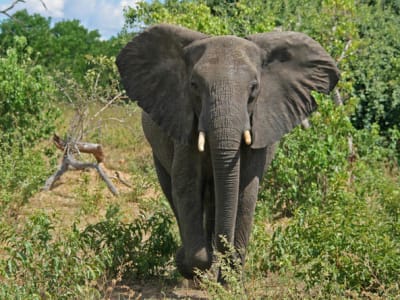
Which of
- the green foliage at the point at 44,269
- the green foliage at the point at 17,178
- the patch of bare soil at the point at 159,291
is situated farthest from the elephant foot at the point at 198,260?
the green foliage at the point at 17,178

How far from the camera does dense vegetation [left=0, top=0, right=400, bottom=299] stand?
5070mm

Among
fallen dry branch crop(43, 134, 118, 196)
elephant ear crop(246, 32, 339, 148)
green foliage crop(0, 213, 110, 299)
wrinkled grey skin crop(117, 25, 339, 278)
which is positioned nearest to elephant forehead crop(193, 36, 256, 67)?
wrinkled grey skin crop(117, 25, 339, 278)

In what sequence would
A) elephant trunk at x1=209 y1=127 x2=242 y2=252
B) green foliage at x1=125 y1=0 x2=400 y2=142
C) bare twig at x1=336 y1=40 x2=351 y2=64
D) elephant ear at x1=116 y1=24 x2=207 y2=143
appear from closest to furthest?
elephant trunk at x1=209 y1=127 x2=242 y2=252, elephant ear at x1=116 y1=24 x2=207 y2=143, bare twig at x1=336 y1=40 x2=351 y2=64, green foliage at x1=125 y1=0 x2=400 y2=142

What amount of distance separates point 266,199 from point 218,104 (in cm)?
401

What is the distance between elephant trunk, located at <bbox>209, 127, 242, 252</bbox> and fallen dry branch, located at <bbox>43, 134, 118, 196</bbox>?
17.1ft

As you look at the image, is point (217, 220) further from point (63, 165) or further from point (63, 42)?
point (63, 42)

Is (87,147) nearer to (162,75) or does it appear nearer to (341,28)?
(341,28)

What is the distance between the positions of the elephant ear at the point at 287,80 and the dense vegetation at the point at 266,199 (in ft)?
2.43

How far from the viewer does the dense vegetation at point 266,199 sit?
5.07 metres

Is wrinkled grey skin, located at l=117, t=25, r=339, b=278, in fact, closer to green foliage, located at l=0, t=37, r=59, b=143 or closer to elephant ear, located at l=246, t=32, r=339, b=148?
elephant ear, located at l=246, t=32, r=339, b=148

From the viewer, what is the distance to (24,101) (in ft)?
33.0

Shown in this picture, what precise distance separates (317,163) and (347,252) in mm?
3030

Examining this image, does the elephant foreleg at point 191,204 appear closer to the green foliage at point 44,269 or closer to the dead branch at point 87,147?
the green foliage at point 44,269

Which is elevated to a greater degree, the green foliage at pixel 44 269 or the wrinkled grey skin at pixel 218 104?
the wrinkled grey skin at pixel 218 104
